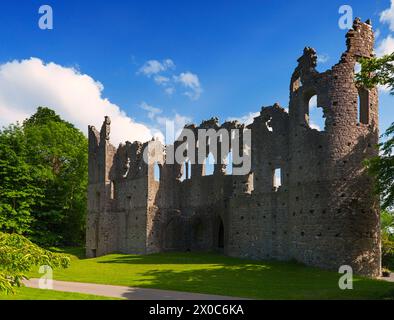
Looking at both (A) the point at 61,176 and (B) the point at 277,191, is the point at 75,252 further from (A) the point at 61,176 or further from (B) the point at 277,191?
(B) the point at 277,191

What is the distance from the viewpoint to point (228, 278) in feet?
90.8

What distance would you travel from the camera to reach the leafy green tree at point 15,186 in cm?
4438

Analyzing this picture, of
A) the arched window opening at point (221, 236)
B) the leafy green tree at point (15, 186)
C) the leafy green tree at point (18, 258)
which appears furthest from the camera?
the arched window opening at point (221, 236)

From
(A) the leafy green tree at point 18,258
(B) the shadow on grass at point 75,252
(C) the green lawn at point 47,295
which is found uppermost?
(A) the leafy green tree at point 18,258

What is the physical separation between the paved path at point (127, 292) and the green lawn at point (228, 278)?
125 centimetres

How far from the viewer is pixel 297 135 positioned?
112 feet

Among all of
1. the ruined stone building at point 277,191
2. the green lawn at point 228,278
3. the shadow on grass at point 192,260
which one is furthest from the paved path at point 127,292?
the ruined stone building at point 277,191

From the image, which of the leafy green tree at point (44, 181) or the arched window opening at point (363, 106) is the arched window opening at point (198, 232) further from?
the arched window opening at point (363, 106)

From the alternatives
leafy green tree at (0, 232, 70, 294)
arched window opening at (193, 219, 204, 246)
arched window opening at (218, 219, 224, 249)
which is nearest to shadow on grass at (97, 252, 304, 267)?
arched window opening at (218, 219, 224, 249)

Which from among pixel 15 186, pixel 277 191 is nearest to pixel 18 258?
pixel 277 191

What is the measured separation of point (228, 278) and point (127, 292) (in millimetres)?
7151

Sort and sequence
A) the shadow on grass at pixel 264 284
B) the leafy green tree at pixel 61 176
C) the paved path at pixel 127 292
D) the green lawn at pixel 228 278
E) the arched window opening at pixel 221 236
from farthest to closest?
the leafy green tree at pixel 61 176 → the arched window opening at pixel 221 236 → the green lawn at pixel 228 278 → the shadow on grass at pixel 264 284 → the paved path at pixel 127 292

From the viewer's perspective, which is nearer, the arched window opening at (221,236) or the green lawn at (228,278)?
the green lawn at (228,278)
